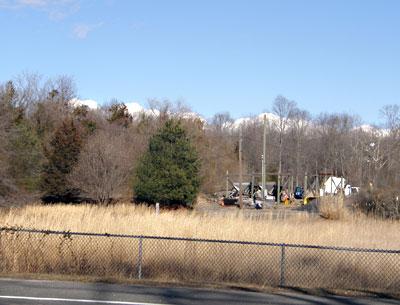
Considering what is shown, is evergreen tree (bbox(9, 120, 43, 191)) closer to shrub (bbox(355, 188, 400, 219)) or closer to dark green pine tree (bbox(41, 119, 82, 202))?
dark green pine tree (bbox(41, 119, 82, 202))

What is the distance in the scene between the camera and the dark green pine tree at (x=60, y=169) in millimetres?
46312

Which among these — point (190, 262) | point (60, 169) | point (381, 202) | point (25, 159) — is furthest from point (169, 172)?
point (190, 262)

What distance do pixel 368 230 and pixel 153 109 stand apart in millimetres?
70694

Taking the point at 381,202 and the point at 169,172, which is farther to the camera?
the point at 169,172

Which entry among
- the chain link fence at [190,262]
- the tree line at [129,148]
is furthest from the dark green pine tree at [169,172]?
the chain link fence at [190,262]

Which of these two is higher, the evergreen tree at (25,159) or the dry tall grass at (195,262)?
the evergreen tree at (25,159)

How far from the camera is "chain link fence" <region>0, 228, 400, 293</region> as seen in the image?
44.7 feet

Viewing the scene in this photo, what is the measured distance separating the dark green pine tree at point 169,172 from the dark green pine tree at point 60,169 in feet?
18.2

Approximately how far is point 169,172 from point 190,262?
1142 inches

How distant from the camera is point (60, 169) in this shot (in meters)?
46.8

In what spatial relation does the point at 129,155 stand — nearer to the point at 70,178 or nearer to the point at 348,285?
the point at 70,178

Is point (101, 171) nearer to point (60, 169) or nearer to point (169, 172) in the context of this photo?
point (60, 169)

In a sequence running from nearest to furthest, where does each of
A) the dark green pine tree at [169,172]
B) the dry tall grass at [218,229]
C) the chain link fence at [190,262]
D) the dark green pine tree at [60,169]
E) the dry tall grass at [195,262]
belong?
the chain link fence at [190,262], the dry tall grass at [195,262], the dry tall grass at [218,229], the dark green pine tree at [169,172], the dark green pine tree at [60,169]

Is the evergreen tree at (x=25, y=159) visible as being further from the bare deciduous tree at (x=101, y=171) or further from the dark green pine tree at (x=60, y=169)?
the bare deciduous tree at (x=101, y=171)
